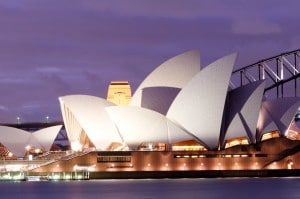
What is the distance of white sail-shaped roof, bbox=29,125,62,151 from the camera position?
121 metres

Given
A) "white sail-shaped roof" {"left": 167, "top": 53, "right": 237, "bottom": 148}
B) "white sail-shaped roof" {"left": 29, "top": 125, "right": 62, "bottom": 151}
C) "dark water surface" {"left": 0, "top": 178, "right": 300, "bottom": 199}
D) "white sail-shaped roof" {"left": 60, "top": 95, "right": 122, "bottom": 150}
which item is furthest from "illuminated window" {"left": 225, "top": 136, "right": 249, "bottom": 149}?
"white sail-shaped roof" {"left": 29, "top": 125, "right": 62, "bottom": 151}

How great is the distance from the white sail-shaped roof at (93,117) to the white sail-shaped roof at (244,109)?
509 inches

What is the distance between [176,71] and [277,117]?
12.2 meters

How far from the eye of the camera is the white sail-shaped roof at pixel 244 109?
96312 mm

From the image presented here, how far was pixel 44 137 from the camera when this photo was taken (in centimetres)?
12175

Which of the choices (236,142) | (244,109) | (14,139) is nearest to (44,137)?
(14,139)

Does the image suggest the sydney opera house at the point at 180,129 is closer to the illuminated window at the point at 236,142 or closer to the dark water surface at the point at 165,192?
the illuminated window at the point at 236,142

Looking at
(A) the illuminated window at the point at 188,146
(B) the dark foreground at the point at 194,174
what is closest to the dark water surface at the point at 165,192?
(B) the dark foreground at the point at 194,174

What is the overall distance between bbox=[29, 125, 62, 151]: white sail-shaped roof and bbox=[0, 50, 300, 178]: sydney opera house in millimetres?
17126

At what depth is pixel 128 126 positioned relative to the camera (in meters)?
99.2

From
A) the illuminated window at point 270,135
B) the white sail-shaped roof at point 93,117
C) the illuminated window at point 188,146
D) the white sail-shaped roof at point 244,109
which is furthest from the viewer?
the illuminated window at point 270,135

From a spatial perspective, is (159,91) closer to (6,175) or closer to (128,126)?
(128,126)

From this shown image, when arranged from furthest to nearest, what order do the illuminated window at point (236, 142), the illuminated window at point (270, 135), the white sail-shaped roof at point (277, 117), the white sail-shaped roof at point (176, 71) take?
1. the illuminated window at point (270, 135)
2. the white sail-shaped roof at point (277, 117)
3. the illuminated window at point (236, 142)
4. the white sail-shaped roof at point (176, 71)

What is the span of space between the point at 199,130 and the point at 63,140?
8545cm
